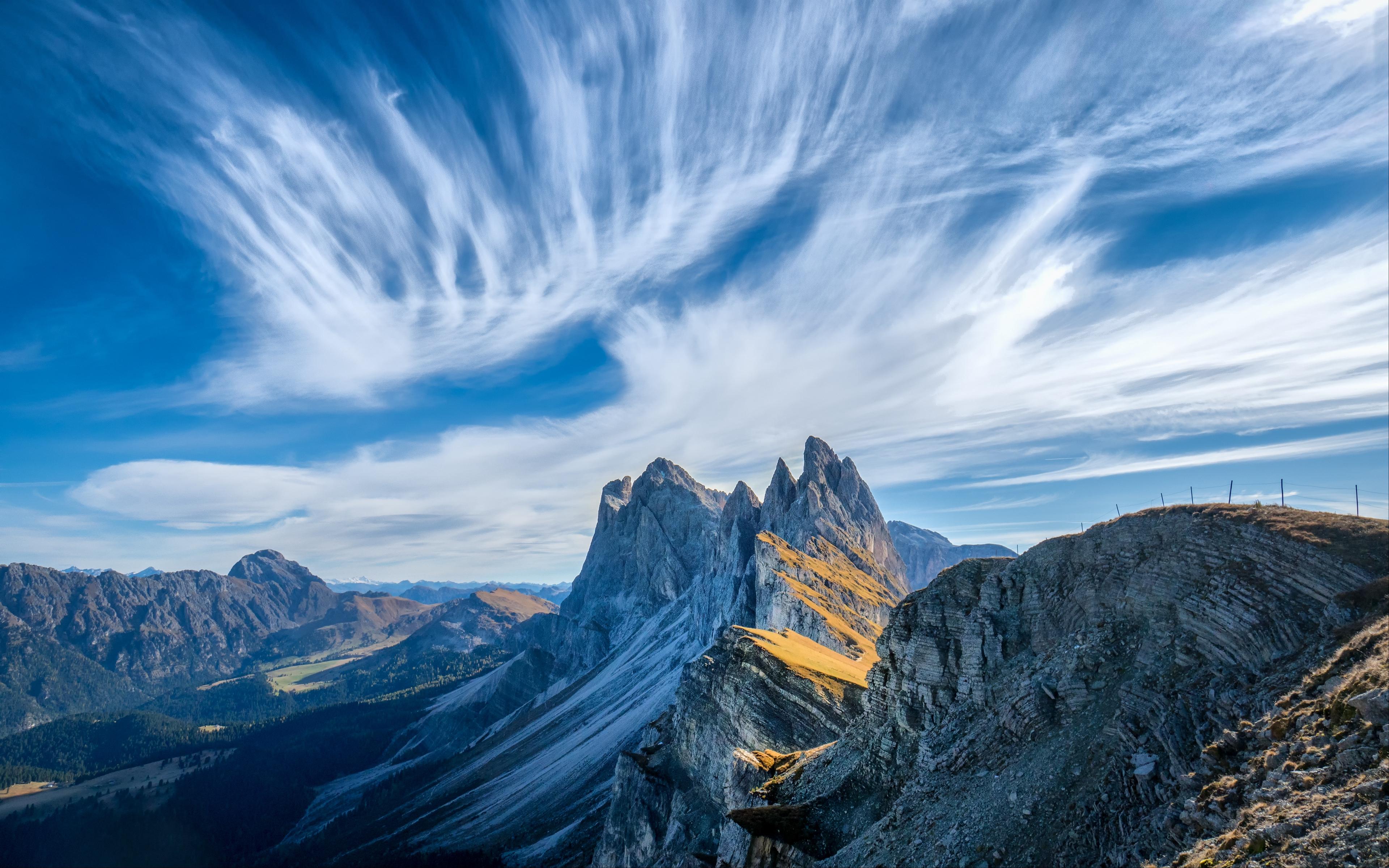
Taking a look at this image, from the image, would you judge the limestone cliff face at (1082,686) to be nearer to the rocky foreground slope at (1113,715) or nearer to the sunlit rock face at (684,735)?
the rocky foreground slope at (1113,715)

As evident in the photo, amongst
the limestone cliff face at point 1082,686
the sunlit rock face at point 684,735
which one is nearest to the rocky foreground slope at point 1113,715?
the limestone cliff face at point 1082,686

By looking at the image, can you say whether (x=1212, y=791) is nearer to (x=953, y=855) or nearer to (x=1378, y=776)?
(x=1378, y=776)

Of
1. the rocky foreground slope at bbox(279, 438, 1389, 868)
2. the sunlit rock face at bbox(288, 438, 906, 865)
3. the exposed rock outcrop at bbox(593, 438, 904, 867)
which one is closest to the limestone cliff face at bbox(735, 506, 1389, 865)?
the rocky foreground slope at bbox(279, 438, 1389, 868)

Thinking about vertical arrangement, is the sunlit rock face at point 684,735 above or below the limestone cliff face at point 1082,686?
below

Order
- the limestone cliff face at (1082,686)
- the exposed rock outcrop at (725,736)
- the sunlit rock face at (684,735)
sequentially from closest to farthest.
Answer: the limestone cliff face at (1082,686) < the exposed rock outcrop at (725,736) < the sunlit rock face at (684,735)

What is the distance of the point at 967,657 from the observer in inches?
1444

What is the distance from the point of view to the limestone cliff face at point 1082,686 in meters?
22.5

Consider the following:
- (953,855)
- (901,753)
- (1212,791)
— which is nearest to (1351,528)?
(1212,791)

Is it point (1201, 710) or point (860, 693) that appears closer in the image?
point (1201, 710)

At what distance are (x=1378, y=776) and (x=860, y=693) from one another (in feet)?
187

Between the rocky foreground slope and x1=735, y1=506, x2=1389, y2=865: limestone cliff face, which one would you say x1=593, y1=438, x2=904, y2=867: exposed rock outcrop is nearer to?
the rocky foreground slope

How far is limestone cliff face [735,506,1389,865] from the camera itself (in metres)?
22.5

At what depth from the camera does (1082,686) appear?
28.3 metres

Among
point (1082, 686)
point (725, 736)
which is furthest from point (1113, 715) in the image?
point (725, 736)
